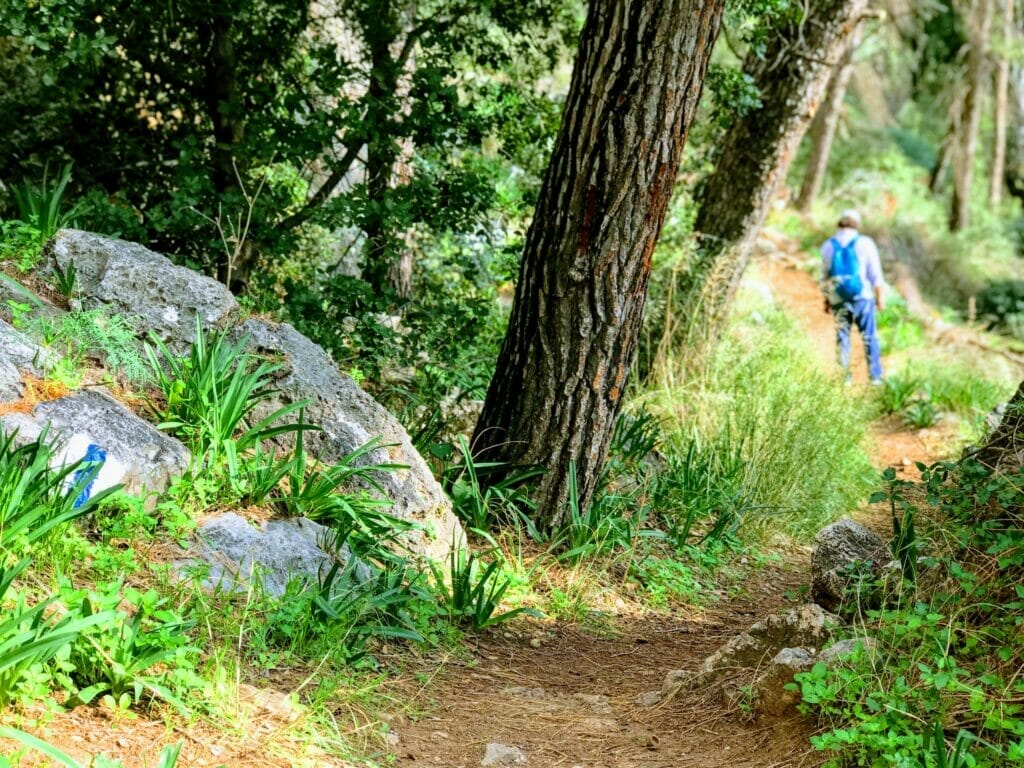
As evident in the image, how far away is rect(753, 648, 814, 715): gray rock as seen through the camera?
355 centimetres

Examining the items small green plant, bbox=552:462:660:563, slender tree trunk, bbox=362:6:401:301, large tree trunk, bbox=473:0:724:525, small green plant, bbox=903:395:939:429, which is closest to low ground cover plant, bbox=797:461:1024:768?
small green plant, bbox=552:462:660:563

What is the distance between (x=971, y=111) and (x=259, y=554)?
19.3 meters

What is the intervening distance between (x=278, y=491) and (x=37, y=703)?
63.4 inches

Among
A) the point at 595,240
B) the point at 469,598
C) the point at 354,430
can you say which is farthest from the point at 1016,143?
the point at 469,598

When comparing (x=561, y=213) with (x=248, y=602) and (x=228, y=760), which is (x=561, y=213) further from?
(x=228, y=760)

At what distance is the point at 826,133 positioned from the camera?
17.6 metres

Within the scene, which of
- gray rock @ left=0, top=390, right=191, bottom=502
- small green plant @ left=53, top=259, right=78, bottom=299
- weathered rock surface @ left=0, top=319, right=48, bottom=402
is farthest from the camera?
small green plant @ left=53, top=259, right=78, bottom=299

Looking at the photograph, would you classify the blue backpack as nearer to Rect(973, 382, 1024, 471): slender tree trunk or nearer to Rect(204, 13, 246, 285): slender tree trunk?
Rect(973, 382, 1024, 471): slender tree trunk

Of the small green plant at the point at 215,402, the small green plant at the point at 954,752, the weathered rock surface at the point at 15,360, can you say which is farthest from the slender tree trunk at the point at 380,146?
the small green plant at the point at 954,752

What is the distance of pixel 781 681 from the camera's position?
3586 mm

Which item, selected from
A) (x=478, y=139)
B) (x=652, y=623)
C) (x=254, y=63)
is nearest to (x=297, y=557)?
(x=652, y=623)

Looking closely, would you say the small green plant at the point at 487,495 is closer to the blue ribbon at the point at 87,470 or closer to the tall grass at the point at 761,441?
the tall grass at the point at 761,441

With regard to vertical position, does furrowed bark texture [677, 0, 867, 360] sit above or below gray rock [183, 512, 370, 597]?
above

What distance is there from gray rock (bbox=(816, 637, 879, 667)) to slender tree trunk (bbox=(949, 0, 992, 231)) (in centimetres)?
1838
